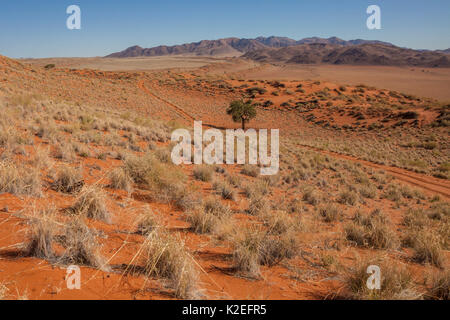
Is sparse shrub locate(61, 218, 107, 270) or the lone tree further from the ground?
the lone tree

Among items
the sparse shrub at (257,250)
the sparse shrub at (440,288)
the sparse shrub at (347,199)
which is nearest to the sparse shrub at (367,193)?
the sparse shrub at (347,199)

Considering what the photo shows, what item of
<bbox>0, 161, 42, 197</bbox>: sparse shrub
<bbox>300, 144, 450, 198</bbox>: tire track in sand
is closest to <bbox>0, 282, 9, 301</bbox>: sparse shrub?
<bbox>0, 161, 42, 197</bbox>: sparse shrub

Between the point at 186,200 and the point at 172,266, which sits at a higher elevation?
the point at 172,266

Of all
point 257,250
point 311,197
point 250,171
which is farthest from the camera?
point 250,171

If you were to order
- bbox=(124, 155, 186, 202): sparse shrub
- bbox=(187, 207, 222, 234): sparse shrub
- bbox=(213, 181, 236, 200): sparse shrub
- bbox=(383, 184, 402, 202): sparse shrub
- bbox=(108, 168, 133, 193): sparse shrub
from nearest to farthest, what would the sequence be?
bbox=(187, 207, 222, 234): sparse shrub < bbox=(108, 168, 133, 193): sparse shrub < bbox=(124, 155, 186, 202): sparse shrub < bbox=(213, 181, 236, 200): sparse shrub < bbox=(383, 184, 402, 202): sparse shrub

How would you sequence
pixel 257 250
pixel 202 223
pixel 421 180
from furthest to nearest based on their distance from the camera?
1. pixel 421 180
2. pixel 202 223
3. pixel 257 250

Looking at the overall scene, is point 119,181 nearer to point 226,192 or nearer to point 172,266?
point 226,192

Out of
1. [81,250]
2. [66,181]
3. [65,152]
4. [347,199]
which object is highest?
[65,152]

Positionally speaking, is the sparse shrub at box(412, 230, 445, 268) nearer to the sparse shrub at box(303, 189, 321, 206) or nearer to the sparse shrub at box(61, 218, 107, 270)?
the sparse shrub at box(303, 189, 321, 206)

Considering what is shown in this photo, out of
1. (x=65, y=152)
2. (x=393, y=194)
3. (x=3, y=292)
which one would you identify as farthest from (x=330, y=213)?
(x=65, y=152)

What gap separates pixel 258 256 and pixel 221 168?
7149mm

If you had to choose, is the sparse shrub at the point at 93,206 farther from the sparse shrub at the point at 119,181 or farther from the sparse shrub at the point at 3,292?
the sparse shrub at the point at 3,292

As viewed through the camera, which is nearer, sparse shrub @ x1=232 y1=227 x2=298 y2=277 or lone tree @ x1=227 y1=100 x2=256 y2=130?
sparse shrub @ x1=232 y1=227 x2=298 y2=277

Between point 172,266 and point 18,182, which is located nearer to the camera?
point 172,266
